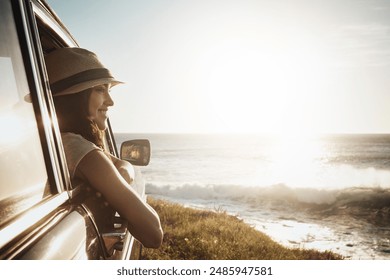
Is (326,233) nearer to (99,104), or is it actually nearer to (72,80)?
(99,104)

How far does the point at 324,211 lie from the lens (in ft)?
58.0

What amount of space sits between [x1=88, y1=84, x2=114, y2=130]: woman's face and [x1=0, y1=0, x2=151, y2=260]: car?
0.43 m

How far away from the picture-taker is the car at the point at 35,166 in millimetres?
1012

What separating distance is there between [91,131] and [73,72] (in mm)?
333

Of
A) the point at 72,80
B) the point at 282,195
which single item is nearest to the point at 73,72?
the point at 72,80

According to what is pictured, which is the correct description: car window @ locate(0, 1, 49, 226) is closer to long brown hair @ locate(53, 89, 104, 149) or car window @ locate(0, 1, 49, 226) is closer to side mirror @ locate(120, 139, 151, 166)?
long brown hair @ locate(53, 89, 104, 149)

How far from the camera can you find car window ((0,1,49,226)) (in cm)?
109

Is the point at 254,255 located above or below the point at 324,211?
above

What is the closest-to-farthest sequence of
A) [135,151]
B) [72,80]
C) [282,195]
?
[72,80] < [135,151] < [282,195]

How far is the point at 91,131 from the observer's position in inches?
67.5

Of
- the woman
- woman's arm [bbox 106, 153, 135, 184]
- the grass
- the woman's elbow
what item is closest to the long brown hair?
the woman
